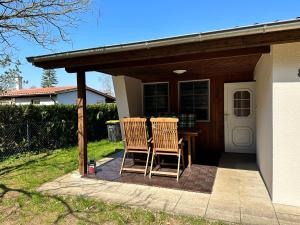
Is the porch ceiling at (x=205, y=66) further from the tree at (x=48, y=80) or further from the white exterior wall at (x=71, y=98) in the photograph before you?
the tree at (x=48, y=80)

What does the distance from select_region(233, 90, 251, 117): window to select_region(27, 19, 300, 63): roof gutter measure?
178 inches

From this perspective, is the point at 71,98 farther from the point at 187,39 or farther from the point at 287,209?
the point at 287,209

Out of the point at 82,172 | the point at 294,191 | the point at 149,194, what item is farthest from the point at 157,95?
the point at 294,191

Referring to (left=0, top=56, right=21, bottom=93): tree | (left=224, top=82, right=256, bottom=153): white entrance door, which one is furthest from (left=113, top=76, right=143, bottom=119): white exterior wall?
(left=224, top=82, right=256, bottom=153): white entrance door

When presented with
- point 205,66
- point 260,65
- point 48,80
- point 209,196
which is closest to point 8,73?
point 205,66

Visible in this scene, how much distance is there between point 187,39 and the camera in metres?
3.50

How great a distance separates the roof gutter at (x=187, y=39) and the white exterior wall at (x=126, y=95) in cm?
268

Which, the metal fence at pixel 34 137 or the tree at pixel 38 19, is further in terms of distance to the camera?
the metal fence at pixel 34 137

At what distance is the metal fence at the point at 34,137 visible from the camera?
715cm

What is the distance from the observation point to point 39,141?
8.01m

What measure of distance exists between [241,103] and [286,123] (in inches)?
159

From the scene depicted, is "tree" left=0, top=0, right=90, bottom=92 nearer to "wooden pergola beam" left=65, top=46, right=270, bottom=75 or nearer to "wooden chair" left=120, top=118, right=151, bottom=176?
"wooden pergola beam" left=65, top=46, right=270, bottom=75

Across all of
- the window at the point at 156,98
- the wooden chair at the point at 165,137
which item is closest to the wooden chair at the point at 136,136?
the wooden chair at the point at 165,137

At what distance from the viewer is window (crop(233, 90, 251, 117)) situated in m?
7.34
